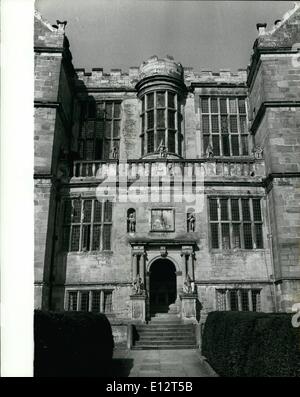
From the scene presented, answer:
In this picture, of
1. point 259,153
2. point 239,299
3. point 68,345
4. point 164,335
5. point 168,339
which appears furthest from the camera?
point 259,153

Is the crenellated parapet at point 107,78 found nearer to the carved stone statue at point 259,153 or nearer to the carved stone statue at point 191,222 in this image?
the carved stone statue at point 259,153

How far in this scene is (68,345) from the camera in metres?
7.54

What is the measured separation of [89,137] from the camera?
62.4 feet

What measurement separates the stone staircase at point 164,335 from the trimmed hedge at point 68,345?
3597mm

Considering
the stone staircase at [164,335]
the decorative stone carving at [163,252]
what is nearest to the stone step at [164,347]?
the stone staircase at [164,335]

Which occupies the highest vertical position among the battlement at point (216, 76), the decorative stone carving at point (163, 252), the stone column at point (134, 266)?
the battlement at point (216, 76)

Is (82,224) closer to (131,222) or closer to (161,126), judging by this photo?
(131,222)

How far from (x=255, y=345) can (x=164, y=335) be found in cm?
717

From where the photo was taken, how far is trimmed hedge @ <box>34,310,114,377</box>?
21.7 feet

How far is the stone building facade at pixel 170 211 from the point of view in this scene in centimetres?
1449

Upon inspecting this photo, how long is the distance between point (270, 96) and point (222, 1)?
28.2 ft

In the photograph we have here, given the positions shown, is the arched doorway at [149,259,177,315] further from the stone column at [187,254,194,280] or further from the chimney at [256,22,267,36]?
the chimney at [256,22,267,36]

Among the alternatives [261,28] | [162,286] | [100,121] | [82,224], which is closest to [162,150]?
[100,121]

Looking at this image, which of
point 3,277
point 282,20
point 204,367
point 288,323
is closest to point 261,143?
point 282,20
